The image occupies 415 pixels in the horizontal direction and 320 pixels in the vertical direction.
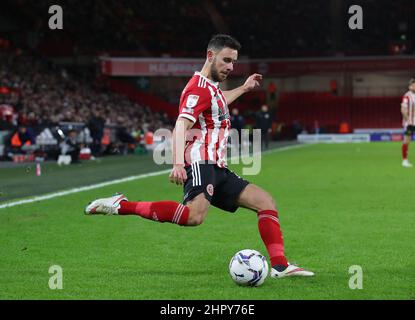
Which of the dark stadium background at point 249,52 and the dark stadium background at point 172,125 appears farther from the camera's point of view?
the dark stadium background at point 249,52

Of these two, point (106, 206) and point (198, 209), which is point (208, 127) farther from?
point (106, 206)

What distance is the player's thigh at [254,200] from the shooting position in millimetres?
7367

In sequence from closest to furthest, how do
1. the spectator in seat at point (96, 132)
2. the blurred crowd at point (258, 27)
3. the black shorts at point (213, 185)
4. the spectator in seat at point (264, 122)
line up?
the black shorts at point (213, 185) → the spectator in seat at point (96, 132) → the spectator in seat at point (264, 122) → the blurred crowd at point (258, 27)

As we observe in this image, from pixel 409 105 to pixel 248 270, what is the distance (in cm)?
1860

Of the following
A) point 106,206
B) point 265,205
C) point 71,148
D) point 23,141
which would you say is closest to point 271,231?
point 265,205

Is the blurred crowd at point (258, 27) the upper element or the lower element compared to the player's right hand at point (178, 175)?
upper

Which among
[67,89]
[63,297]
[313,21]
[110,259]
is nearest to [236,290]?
[63,297]

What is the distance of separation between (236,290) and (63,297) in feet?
4.65

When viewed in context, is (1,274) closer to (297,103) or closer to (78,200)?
(78,200)

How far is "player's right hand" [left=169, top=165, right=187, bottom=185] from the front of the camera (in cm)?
694

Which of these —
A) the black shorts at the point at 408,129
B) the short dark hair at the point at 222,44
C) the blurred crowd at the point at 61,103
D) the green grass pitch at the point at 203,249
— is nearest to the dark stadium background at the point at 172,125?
the green grass pitch at the point at 203,249

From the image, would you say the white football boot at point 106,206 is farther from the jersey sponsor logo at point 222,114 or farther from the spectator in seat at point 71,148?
the spectator in seat at point 71,148

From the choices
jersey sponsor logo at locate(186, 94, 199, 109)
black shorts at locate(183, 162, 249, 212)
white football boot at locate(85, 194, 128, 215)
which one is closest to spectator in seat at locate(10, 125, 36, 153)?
white football boot at locate(85, 194, 128, 215)

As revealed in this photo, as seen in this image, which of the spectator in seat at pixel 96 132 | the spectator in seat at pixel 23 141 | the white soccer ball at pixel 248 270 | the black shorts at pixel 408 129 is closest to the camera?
the white soccer ball at pixel 248 270
